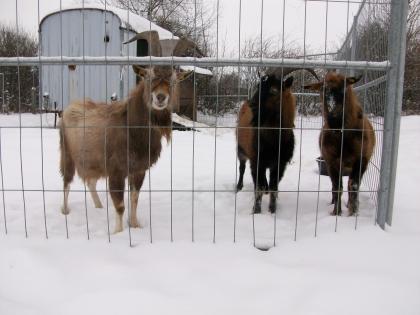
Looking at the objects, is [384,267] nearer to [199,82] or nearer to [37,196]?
[37,196]

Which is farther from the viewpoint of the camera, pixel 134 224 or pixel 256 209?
pixel 256 209

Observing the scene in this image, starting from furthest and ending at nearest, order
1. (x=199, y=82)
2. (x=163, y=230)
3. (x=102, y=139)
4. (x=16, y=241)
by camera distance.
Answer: (x=199, y=82) < (x=102, y=139) < (x=163, y=230) < (x=16, y=241)

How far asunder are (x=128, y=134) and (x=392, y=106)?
240 cm

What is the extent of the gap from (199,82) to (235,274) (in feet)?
28.7

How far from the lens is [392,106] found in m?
3.54

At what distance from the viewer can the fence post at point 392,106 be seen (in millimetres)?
3453

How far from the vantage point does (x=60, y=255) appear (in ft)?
10.2

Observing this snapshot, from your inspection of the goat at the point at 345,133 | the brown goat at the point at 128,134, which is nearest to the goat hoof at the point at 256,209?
the goat at the point at 345,133

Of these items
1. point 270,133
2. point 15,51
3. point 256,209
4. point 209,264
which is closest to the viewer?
point 209,264

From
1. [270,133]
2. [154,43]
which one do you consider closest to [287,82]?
[270,133]

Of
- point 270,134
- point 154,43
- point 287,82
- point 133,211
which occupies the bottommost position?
point 133,211

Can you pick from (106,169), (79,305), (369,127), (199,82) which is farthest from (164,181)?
(199,82)

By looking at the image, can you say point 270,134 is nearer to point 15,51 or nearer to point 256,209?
point 256,209

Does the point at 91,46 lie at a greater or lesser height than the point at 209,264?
greater
